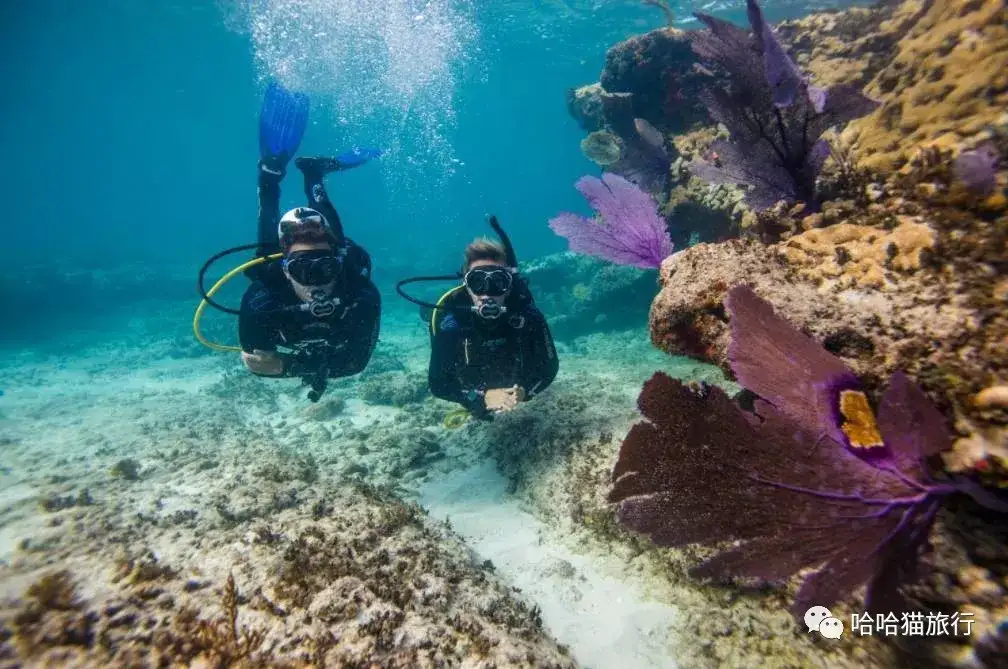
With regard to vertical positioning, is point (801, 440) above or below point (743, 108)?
below

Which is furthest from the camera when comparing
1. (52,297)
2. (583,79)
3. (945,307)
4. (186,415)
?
(583,79)

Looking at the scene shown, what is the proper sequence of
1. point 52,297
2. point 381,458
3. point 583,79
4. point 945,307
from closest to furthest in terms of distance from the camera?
point 945,307 → point 381,458 → point 52,297 → point 583,79

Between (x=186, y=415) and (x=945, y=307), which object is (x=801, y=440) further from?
(x=186, y=415)

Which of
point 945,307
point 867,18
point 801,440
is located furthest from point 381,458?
point 867,18

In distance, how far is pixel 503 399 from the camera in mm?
4141

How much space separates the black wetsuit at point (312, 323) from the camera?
16.9 ft

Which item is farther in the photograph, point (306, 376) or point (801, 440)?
point (306, 376)

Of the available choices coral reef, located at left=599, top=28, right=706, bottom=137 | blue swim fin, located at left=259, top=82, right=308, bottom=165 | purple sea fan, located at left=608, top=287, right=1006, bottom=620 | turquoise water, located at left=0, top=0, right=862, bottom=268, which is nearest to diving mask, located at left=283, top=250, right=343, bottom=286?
blue swim fin, located at left=259, top=82, right=308, bottom=165

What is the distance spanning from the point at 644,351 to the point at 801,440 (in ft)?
26.2

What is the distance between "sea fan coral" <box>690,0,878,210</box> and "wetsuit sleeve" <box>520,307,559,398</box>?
8.81 ft

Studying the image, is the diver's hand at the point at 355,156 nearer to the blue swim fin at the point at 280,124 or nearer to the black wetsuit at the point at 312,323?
the blue swim fin at the point at 280,124

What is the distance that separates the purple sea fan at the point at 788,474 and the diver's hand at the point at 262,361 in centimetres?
456

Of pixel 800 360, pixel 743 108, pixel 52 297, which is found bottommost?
pixel 800 360

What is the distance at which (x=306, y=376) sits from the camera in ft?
17.6
